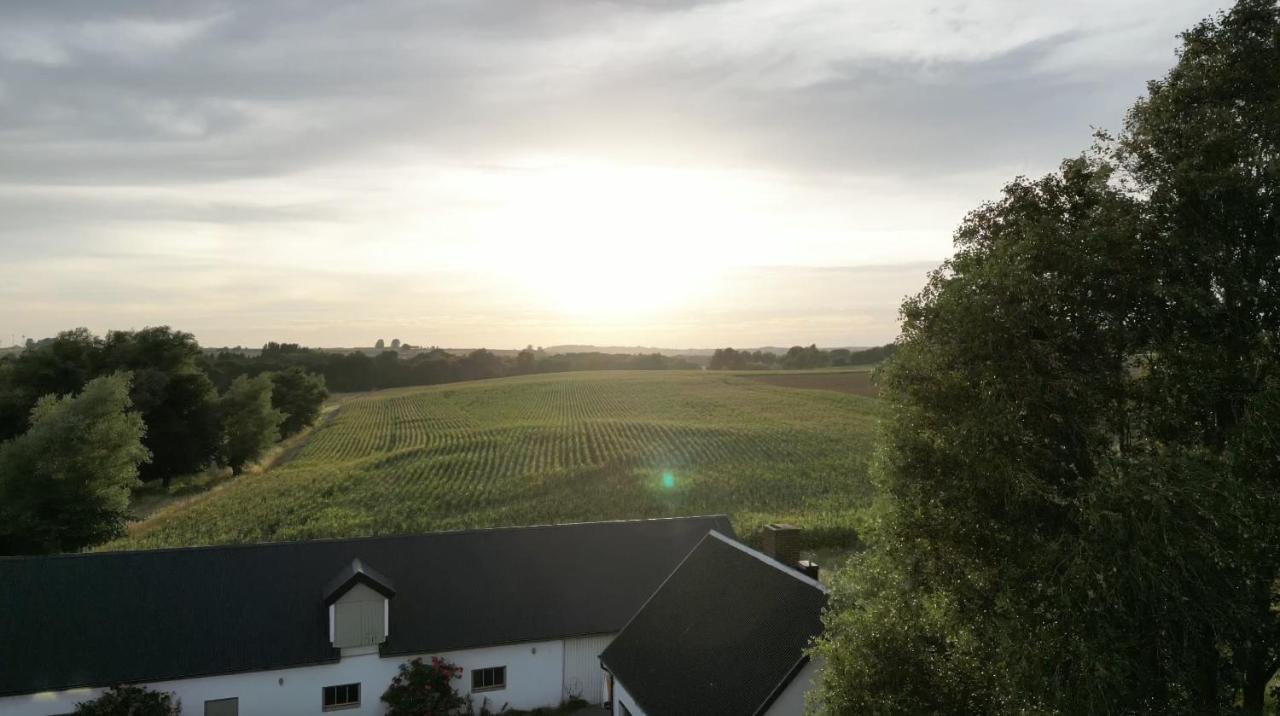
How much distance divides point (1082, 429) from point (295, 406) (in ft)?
305

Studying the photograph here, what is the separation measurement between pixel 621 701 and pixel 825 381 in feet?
331

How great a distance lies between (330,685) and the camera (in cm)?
1878

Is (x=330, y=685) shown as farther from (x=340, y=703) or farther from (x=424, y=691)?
(x=424, y=691)

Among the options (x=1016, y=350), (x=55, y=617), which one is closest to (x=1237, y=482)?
(x=1016, y=350)

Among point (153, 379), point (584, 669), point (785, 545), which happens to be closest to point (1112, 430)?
point (785, 545)

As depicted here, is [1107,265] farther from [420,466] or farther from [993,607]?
[420,466]

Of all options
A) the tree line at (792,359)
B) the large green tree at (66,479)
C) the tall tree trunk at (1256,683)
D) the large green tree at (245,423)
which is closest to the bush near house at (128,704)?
the tall tree trunk at (1256,683)

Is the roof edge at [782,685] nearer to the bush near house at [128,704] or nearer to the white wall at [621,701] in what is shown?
the white wall at [621,701]

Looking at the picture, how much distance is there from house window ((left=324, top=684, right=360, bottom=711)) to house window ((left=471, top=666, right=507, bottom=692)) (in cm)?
298

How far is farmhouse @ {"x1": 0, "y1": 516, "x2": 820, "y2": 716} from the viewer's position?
17375 mm

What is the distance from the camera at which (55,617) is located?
17.9 m

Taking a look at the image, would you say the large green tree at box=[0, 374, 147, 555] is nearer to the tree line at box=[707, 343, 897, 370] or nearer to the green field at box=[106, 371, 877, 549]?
the green field at box=[106, 371, 877, 549]

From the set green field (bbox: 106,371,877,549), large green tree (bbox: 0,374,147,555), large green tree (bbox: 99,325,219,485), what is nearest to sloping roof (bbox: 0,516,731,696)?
green field (bbox: 106,371,877,549)

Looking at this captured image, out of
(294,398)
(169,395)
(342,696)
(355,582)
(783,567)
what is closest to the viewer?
(783,567)
